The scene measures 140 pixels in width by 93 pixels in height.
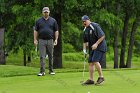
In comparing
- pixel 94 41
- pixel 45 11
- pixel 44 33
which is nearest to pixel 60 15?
pixel 44 33

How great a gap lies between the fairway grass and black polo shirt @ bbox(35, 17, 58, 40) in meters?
1.26

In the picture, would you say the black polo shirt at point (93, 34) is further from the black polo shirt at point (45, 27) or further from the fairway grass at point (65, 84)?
the black polo shirt at point (45, 27)

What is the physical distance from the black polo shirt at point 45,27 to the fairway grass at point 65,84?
1261 mm

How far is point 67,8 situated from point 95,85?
15.4 meters

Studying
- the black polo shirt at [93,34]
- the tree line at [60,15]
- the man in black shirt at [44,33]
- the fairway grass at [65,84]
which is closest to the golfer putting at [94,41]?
the black polo shirt at [93,34]

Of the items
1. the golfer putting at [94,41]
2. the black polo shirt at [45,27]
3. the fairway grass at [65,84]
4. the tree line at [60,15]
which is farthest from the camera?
the tree line at [60,15]

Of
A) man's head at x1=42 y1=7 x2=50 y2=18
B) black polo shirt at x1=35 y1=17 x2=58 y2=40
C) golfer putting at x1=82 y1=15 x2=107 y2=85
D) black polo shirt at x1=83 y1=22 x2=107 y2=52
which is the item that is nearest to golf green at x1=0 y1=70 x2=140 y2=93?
golfer putting at x1=82 y1=15 x2=107 y2=85

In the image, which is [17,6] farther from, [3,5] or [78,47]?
[78,47]

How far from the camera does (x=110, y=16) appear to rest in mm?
29156

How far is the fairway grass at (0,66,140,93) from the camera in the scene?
10.6 m

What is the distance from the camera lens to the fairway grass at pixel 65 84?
1065 cm

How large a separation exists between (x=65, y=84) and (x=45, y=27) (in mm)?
2760

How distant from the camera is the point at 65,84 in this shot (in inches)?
469

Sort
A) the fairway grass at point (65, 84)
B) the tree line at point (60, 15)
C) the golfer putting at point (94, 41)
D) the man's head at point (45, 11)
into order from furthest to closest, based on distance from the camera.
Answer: the tree line at point (60, 15) < the man's head at point (45, 11) < the golfer putting at point (94, 41) < the fairway grass at point (65, 84)
